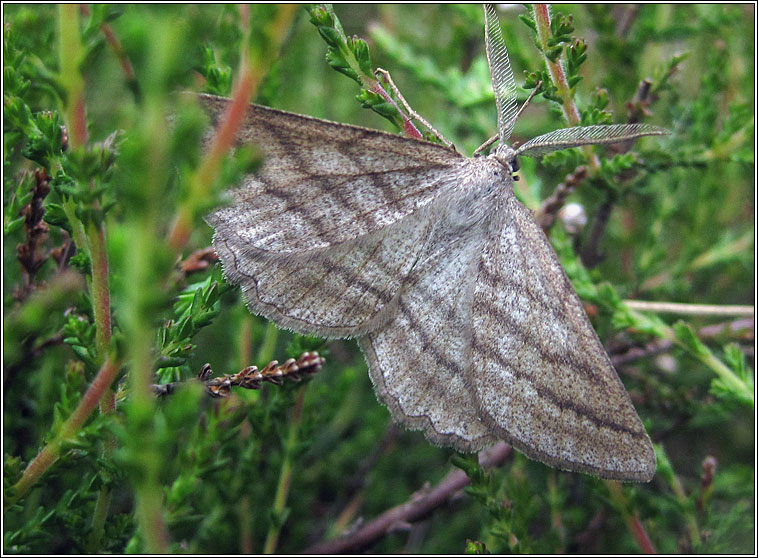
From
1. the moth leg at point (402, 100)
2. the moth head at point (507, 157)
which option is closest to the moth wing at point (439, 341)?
the moth head at point (507, 157)

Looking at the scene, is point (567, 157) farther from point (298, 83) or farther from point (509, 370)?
point (298, 83)

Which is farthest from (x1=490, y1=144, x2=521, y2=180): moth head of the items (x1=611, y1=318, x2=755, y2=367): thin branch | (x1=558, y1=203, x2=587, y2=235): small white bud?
(x1=611, y1=318, x2=755, y2=367): thin branch

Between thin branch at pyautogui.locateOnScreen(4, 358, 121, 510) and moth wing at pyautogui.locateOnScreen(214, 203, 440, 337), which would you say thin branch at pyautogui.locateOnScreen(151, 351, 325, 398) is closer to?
thin branch at pyautogui.locateOnScreen(4, 358, 121, 510)

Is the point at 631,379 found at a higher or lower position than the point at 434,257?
lower

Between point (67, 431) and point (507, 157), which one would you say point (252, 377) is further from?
point (507, 157)

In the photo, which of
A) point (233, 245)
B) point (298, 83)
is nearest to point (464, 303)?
point (233, 245)

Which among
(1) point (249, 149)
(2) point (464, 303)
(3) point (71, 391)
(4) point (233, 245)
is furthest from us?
(2) point (464, 303)

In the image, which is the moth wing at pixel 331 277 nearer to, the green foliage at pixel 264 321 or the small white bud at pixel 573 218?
the green foliage at pixel 264 321
